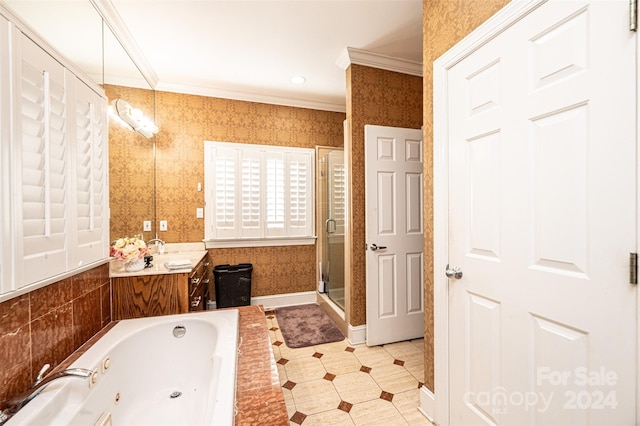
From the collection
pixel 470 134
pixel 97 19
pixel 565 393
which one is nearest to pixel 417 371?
pixel 565 393

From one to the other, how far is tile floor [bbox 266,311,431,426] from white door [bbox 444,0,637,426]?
0.42 metres

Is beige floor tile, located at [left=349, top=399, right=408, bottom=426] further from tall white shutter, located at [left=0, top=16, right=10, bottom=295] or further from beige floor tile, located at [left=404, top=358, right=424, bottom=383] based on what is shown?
tall white shutter, located at [left=0, top=16, right=10, bottom=295]

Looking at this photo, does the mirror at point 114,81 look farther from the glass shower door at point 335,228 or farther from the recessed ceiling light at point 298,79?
the glass shower door at point 335,228

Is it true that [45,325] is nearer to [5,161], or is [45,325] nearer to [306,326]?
[5,161]

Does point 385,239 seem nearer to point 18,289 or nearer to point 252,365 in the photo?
point 252,365

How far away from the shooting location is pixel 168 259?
2.55 m

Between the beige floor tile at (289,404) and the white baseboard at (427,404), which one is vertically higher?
the white baseboard at (427,404)

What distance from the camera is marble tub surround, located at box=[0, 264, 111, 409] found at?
1.01 meters

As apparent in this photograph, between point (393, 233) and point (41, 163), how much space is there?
91.4 inches

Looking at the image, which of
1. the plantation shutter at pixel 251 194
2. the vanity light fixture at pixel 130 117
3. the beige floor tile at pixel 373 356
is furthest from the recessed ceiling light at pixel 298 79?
the beige floor tile at pixel 373 356

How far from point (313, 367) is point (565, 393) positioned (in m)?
1.63

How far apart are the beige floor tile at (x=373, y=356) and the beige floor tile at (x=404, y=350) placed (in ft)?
0.19

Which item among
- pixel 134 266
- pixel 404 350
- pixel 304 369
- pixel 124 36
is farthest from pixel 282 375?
pixel 124 36

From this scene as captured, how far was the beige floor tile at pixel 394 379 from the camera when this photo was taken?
6.15ft
